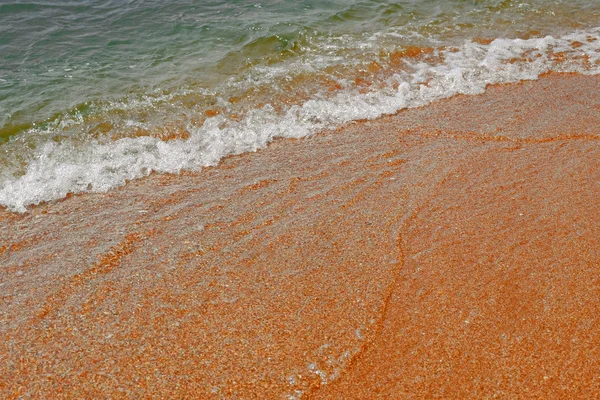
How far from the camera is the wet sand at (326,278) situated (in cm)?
308

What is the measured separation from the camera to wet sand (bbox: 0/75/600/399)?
3082 mm

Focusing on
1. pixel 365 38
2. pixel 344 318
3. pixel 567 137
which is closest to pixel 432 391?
pixel 344 318

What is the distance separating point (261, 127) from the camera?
6.25m

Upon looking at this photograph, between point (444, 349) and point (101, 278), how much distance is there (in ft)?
7.95

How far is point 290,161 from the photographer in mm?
5453

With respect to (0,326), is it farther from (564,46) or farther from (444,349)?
(564,46)

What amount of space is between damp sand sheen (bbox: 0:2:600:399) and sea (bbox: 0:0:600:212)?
51mm

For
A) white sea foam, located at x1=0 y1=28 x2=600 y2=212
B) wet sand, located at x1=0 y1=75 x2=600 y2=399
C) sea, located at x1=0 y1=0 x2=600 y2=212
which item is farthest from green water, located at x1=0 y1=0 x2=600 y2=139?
wet sand, located at x1=0 y1=75 x2=600 y2=399

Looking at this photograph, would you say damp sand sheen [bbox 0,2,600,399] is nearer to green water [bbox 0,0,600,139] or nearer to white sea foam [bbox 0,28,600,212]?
white sea foam [bbox 0,28,600,212]

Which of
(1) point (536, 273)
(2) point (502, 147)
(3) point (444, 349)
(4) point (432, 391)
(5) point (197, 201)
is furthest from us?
(2) point (502, 147)

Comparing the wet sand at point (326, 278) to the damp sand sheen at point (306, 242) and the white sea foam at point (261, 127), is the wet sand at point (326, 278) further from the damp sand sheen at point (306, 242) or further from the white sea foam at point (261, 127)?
the white sea foam at point (261, 127)

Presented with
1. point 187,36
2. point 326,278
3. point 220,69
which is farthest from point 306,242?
point 187,36

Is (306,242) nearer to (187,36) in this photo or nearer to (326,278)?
(326,278)

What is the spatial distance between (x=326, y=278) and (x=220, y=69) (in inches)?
195
